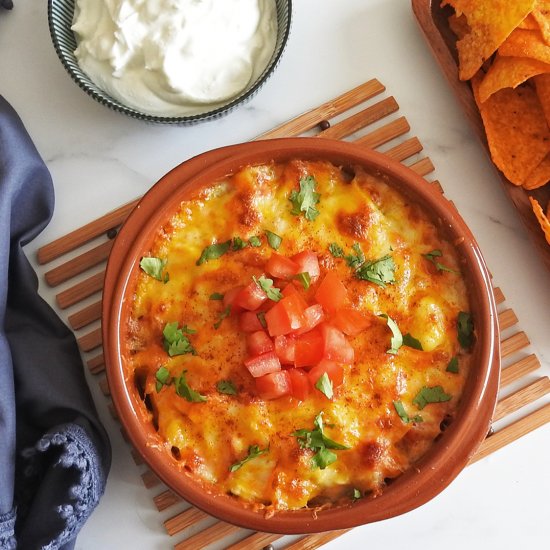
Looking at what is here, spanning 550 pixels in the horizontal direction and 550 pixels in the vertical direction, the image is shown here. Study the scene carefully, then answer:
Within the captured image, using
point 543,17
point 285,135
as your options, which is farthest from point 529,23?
point 285,135

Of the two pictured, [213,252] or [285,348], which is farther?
[213,252]

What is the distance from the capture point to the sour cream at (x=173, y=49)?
8.56 ft

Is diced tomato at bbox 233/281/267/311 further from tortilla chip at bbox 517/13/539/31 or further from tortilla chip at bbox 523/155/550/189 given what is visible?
tortilla chip at bbox 517/13/539/31

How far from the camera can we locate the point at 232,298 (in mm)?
2396

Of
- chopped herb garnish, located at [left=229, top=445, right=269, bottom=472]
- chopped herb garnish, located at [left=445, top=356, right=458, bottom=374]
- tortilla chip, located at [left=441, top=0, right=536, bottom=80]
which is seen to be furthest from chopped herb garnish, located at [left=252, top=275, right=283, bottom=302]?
tortilla chip, located at [left=441, top=0, right=536, bottom=80]

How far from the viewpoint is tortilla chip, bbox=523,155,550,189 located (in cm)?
272

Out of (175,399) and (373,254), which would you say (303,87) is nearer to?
(373,254)

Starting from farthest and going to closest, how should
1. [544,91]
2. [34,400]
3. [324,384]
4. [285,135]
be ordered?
[285,135], [544,91], [34,400], [324,384]

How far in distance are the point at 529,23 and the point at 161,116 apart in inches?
51.0

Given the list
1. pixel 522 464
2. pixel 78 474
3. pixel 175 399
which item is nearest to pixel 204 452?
pixel 175 399

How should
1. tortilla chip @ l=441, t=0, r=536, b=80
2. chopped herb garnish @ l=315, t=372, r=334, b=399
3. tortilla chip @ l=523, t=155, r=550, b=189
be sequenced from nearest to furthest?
chopped herb garnish @ l=315, t=372, r=334, b=399
tortilla chip @ l=441, t=0, r=536, b=80
tortilla chip @ l=523, t=155, r=550, b=189

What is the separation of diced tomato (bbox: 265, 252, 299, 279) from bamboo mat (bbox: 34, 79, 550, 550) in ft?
2.23

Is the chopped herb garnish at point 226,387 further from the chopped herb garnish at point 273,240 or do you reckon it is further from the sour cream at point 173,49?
the sour cream at point 173,49

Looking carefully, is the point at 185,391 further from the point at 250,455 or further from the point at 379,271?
the point at 379,271
